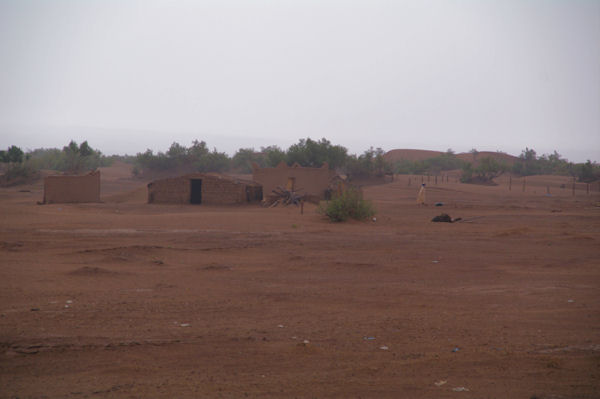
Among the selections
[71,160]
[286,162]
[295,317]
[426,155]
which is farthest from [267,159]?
[426,155]

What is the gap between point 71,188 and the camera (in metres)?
31.5

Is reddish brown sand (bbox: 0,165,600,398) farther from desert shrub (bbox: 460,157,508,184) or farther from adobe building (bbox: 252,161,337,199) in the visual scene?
desert shrub (bbox: 460,157,508,184)

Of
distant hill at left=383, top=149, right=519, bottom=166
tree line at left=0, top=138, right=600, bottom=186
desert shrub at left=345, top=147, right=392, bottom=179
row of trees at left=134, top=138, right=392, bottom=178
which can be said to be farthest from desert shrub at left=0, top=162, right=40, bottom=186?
distant hill at left=383, top=149, right=519, bottom=166

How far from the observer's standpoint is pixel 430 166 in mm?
84875

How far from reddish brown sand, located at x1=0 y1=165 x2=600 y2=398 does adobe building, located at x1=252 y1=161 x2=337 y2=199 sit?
1894cm

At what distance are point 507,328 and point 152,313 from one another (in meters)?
4.60

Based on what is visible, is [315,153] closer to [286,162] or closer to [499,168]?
[286,162]

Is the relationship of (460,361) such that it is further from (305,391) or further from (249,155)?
(249,155)

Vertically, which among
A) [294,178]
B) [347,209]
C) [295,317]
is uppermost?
[294,178]

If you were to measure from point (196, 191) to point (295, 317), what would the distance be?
27150 mm

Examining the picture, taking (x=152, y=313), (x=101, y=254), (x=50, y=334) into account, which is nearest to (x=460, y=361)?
(x=152, y=313)

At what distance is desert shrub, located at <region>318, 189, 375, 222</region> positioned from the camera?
22500 mm

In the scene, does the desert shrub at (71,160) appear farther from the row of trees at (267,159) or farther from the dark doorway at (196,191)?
the dark doorway at (196,191)

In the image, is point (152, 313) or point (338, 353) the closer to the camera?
point (338, 353)
